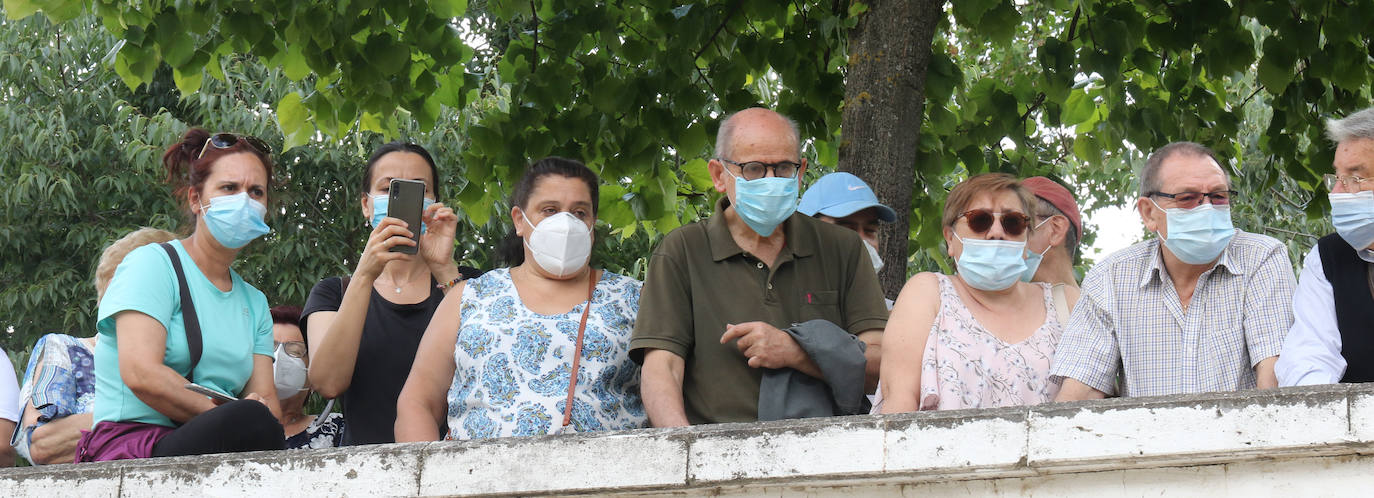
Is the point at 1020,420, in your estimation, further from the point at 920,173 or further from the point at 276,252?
the point at 276,252

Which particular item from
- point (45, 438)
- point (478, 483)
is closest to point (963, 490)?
point (478, 483)

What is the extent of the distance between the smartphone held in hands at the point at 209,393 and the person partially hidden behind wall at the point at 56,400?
2.63 ft

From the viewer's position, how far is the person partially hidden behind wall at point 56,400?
4.66 metres

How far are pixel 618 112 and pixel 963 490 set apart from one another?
4.05 m

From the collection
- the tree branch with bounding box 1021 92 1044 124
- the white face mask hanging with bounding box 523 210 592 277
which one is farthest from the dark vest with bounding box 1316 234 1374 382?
the tree branch with bounding box 1021 92 1044 124

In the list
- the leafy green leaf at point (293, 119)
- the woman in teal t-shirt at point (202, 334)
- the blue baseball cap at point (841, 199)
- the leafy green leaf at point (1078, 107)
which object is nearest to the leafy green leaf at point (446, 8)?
the leafy green leaf at point (293, 119)

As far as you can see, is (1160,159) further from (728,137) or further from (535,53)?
(535,53)

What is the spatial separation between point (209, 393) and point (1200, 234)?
2827mm

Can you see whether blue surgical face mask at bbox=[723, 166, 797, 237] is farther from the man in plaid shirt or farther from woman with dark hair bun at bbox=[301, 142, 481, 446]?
woman with dark hair bun at bbox=[301, 142, 481, 446]

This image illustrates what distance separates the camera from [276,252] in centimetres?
1206

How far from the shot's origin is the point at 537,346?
14.2 ft

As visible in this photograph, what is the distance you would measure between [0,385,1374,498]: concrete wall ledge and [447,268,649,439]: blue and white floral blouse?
0.84 m

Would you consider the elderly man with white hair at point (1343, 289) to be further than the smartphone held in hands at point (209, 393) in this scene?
No

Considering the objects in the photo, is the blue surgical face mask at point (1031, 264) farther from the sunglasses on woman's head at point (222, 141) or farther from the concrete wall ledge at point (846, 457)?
the sunglasses on woman's head at point (222, 141)
